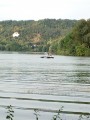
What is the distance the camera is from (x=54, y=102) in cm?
2748

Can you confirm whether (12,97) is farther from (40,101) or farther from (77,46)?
(77,46)

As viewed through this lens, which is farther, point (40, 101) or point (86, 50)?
point (86, 50)

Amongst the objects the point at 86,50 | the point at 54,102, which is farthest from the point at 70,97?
the point at 86,50

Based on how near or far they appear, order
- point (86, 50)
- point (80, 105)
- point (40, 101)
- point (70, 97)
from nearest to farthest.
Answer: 1. point (80, 105)
2. point (40, 101)
3. point (70, 97)
4. point (86, 50)

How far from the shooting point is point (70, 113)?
22.9 m

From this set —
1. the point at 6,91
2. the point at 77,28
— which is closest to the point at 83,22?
the point at 77,28

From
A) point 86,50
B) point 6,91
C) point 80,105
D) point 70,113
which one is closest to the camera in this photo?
point 70,113

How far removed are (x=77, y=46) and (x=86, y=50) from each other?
5010 mm

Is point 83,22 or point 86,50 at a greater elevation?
point 83,22

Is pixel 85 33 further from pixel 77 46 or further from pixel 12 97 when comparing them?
pixel 12 97

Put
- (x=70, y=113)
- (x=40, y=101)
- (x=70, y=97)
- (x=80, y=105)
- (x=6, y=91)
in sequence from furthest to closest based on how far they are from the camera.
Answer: (x=6, y=91) < (x=70, y=97) < (x=40, y=101) < (x=80, y=105) < (x=70, y=113)

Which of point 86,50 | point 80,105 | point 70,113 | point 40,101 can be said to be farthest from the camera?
point 86,50

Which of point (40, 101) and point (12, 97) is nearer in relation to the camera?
point (40, 101)

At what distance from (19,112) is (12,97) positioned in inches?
276
